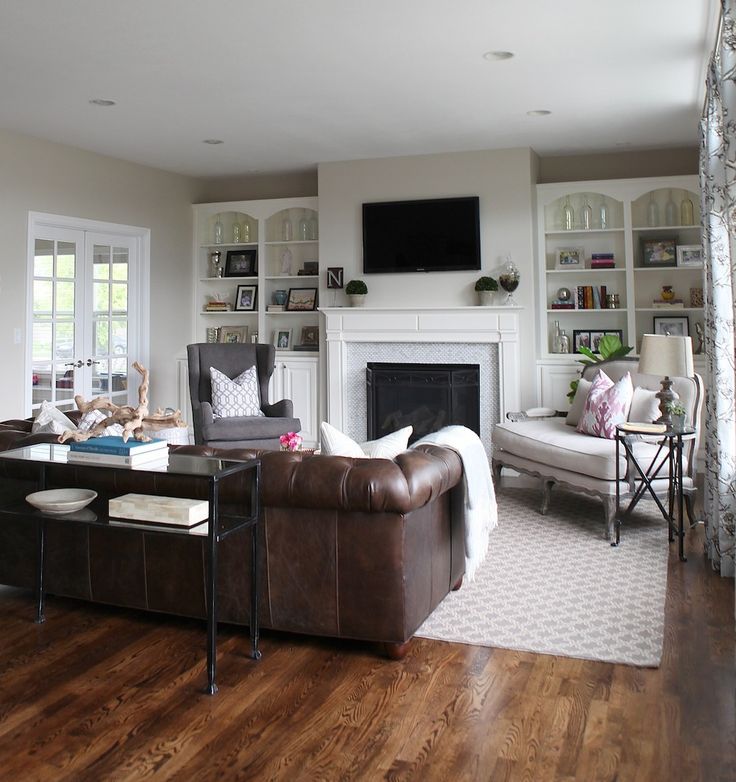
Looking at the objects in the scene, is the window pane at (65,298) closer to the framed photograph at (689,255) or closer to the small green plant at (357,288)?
the small green plant at (357,288)

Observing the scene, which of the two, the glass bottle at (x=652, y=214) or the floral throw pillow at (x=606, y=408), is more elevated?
the glass bottle at (x=652, y=214)

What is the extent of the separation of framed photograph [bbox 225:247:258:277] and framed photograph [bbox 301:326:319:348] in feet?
2.62

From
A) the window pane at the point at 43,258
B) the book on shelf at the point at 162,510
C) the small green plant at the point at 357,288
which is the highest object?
the window pane at the point at 43,258

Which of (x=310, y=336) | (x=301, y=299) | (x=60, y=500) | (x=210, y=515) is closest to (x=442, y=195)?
(x=301, y=299)

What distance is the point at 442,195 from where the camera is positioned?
672cm

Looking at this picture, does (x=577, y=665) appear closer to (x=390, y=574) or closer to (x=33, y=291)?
(x=390, y=574)

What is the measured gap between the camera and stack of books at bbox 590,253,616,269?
6.63 metres

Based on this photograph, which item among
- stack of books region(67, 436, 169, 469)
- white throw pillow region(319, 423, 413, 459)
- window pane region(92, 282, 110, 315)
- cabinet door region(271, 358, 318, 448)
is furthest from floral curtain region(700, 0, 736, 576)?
window pane region(92, 282, 110, 315)

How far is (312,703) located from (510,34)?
3331 mm

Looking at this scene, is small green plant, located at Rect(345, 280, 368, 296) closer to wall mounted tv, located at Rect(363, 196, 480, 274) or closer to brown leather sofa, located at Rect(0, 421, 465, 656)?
wall mounted tv, located at Rect(363, 196, 480, 274)

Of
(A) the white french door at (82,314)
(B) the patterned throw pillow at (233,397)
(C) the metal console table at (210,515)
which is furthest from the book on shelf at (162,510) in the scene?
(A) the white french door at (82,314)

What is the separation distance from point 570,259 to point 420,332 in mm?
1483

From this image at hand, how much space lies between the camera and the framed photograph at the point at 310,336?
7559mm

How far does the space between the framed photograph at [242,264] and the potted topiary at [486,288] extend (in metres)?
2.43
